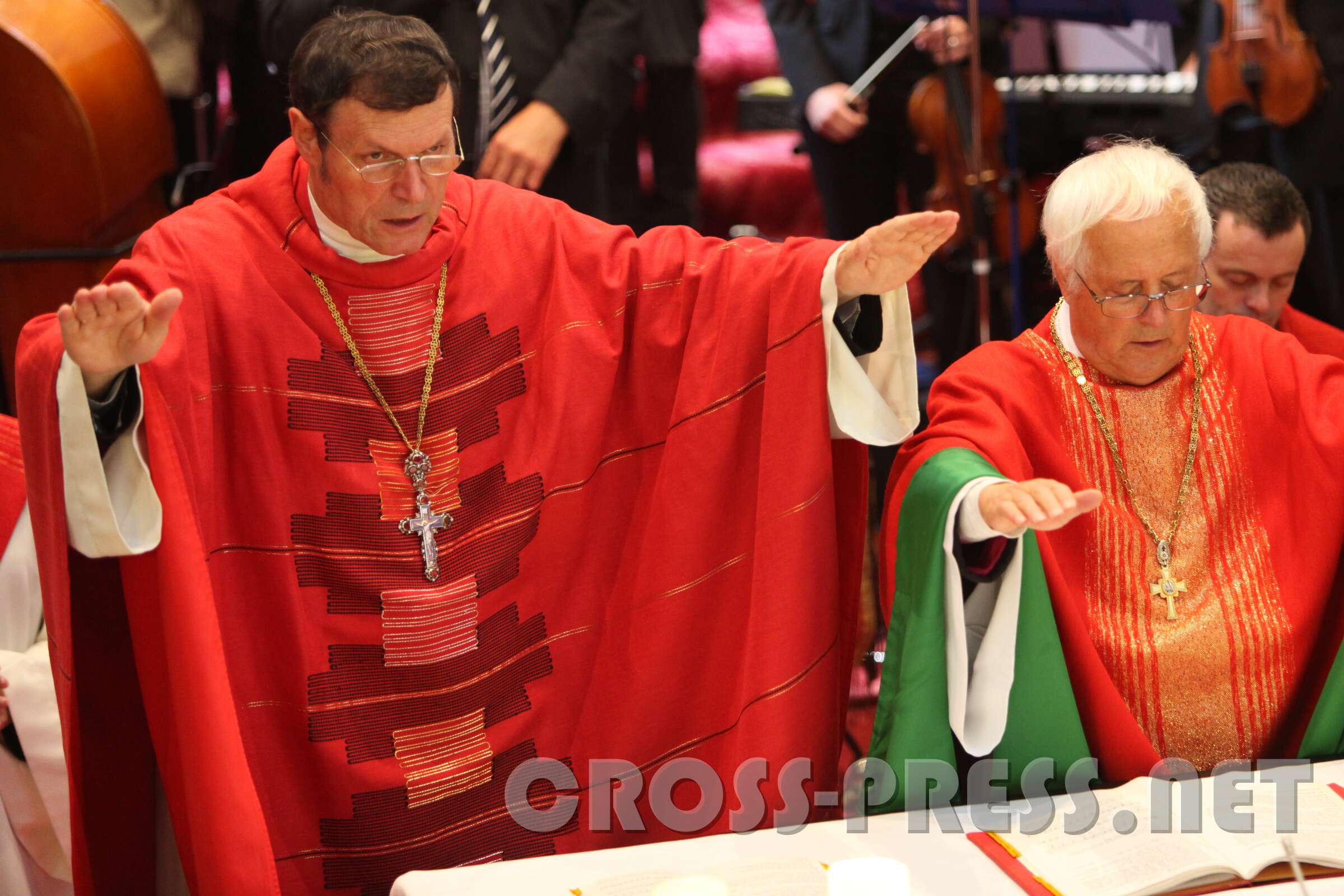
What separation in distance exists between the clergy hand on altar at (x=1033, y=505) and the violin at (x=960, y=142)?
9.17ft

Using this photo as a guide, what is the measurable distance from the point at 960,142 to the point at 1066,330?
2.36 meters

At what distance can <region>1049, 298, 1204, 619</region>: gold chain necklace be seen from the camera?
10.3ft

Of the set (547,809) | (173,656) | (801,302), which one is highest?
(801,302)

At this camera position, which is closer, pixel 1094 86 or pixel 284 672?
pixel 284 672

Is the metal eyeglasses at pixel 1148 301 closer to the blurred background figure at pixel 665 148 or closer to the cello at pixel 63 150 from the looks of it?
the blurred background figure at pixel 665 148

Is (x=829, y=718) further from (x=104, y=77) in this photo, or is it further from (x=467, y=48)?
(x=104, y=77)

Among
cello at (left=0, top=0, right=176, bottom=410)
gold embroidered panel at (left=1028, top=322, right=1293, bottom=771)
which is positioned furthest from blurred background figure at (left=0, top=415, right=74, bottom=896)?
gold embroidered panel at (left=1028, top=322, right=1293, bottom=771)

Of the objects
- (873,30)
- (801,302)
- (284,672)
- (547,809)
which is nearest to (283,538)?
(284,672)

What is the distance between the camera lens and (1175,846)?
2.57 meters

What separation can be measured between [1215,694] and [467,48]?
8.47 feet

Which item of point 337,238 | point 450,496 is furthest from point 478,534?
point 337,238

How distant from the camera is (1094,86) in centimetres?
681

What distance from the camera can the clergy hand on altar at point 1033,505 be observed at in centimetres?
263

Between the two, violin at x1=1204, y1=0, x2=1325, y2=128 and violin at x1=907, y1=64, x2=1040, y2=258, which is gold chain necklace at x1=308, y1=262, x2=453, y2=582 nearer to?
violin at x1=907, y1=64, x2=1040, y2=258
